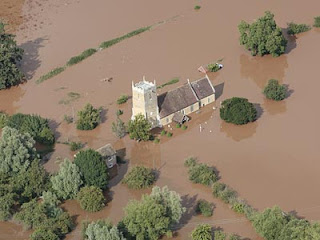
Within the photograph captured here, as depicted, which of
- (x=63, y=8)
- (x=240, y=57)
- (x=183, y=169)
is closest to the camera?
(x=183, y=169)

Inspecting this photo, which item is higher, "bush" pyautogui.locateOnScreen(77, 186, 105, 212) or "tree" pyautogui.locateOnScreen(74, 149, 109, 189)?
Result: "tree" pyautogui.locateOnScreen(74, 149, 109, 189)

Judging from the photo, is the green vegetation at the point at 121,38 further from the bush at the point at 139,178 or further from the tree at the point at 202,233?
the tree at the point at 202,233

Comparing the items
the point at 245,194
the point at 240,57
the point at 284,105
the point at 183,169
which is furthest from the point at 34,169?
the point at 240,57

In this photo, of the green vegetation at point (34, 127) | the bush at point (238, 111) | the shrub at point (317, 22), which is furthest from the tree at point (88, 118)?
the shrub at point (317, 22)

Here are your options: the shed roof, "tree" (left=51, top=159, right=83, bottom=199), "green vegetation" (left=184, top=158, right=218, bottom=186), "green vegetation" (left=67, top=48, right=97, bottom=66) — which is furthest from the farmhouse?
"green vegetation" (left=67, top=48, right=97, bottom=66)

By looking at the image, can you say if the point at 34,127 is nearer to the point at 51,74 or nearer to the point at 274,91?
the point at 51,74

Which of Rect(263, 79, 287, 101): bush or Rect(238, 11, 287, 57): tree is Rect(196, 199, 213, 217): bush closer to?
Rect(263, 79, 287, 101): bush

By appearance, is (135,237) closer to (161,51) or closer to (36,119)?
(36,119)

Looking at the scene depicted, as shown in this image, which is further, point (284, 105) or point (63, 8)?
point (63, 8)
